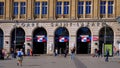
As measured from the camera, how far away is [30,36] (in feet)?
267

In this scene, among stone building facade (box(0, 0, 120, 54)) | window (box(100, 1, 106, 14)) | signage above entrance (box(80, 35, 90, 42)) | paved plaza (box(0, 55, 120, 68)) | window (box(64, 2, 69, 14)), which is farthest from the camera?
window (box(64, 2, 69, 14))

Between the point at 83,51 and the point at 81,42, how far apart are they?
1.83 metres

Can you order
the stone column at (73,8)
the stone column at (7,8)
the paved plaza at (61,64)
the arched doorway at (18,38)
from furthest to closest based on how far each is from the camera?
the stone column at (7,8) → the arched doorway at (18,38) → the stone column at (73,8) → the paved plaza at (61,64)

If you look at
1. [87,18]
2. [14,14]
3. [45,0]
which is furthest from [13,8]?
[87,18]

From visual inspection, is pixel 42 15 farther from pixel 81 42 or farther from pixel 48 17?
pixel 81 42

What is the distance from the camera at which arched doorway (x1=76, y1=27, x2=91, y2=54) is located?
8081 cm

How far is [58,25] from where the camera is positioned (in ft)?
266

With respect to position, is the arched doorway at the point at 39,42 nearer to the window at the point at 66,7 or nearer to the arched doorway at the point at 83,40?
the window at the point at 66,7

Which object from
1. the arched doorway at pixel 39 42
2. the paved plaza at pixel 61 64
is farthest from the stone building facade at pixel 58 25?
the paved plaza at pixel 61 64

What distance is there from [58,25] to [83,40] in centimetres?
572

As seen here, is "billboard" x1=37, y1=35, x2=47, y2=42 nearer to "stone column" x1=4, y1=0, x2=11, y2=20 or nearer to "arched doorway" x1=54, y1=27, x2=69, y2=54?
"arched doorway" x1=54, y1=27, x2=69, y2=54

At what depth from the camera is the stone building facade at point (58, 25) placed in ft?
262

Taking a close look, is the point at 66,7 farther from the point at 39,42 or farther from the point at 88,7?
the point at 39,42

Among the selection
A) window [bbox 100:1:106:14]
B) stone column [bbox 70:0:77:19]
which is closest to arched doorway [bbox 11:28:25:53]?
stone column [bbox 70:0:77:19]
